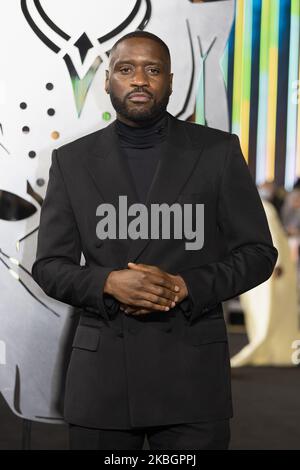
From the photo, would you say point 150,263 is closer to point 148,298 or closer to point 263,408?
point 148,298

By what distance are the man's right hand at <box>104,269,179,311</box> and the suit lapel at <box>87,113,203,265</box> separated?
0.08 metres

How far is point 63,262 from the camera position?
1.75 m

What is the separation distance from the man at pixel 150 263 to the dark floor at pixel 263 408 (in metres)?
0.82

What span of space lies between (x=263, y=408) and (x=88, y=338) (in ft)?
3.49

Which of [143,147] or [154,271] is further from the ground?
[143,147]

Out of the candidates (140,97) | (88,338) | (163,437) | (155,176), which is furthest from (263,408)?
(140,97)

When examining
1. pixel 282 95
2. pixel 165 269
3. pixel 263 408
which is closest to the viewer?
pixel 165 269

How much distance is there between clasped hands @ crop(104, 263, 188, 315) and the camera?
164cm

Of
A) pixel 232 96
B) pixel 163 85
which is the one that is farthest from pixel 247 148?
pixel 163 85

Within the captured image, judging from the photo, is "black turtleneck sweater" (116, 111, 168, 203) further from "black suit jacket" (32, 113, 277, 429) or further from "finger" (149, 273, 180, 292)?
"finger" (149, 273, 180, 292)

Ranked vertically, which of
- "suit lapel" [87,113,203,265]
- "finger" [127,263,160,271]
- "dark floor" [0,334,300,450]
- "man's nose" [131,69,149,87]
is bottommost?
"dark floor" [0,334,300,450]

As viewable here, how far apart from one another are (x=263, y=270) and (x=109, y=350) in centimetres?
37

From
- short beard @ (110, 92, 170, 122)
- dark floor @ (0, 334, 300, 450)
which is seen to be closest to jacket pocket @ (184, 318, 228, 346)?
short beard @ (110, 92, 170, 122)
